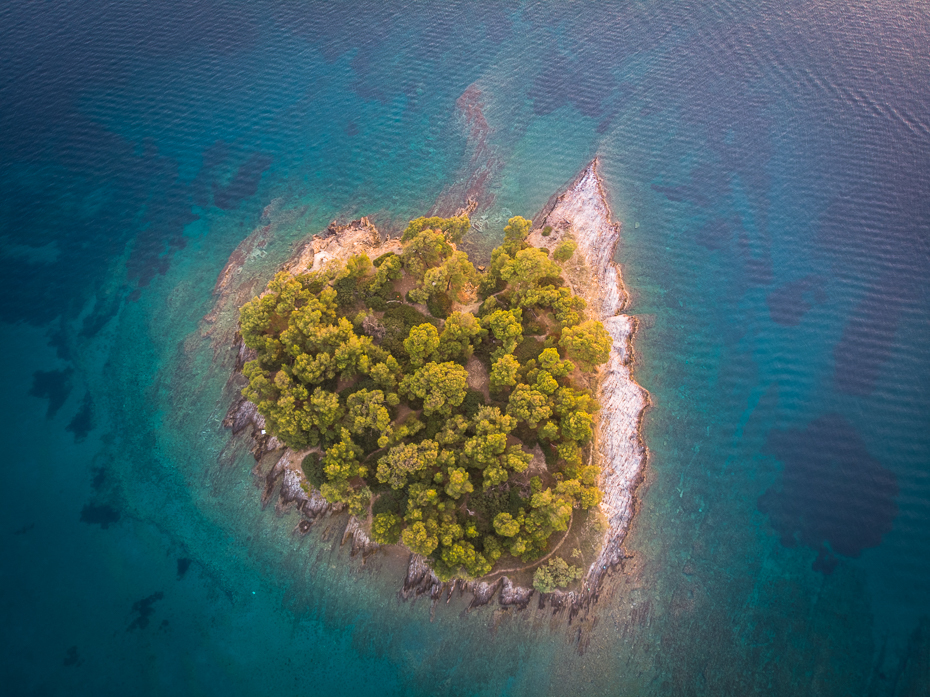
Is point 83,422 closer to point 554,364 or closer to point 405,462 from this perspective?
point 405,462

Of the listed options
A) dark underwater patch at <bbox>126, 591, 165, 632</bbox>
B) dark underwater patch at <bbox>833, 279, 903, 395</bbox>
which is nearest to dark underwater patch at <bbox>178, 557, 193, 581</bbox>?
dark underwater patch at <bbox>126, 591, 165, 632</bbox>

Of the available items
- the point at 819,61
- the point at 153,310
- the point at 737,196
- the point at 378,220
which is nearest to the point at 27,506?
the point at 153,310

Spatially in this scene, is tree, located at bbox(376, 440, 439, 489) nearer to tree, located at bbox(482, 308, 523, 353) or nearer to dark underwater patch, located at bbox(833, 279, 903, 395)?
tree, located at bbox(482, 308, 523, 353)

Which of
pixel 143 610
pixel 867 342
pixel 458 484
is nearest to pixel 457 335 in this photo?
pixel 458 484

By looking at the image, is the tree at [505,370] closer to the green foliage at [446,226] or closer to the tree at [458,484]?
the tree at [458,484]

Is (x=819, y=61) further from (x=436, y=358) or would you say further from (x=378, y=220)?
(x=436, y=358)

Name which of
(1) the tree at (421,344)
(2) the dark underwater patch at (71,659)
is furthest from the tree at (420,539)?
(2) the dark underwater patch at (71,659)
